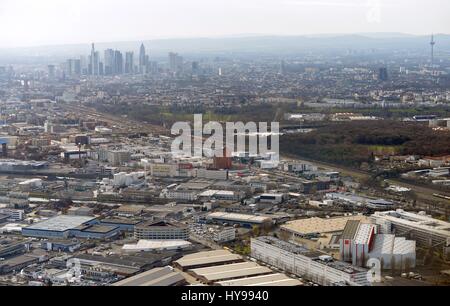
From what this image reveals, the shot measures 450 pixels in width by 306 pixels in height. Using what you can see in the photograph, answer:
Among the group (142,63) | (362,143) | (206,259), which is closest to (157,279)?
(206,259)

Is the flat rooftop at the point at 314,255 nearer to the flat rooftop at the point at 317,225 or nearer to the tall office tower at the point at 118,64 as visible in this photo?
the flat rooftop at the point at 317,225

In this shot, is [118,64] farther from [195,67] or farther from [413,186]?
[413,186]

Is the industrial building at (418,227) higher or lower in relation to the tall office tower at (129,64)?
lower

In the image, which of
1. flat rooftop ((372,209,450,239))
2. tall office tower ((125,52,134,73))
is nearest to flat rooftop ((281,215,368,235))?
flat rooftop ((372,209,450,239))

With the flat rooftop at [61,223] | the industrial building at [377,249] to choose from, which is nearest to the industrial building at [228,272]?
the industrial building at [377,249]

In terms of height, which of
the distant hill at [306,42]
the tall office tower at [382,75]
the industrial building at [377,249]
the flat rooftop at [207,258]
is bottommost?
the flat rooftop at [207,258]

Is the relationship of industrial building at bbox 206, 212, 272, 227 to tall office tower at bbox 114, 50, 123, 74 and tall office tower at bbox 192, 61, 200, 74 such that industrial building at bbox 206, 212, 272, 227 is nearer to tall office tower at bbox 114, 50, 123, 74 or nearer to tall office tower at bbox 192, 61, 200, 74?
tall office tower at bbox 114, 50, 123, 74
